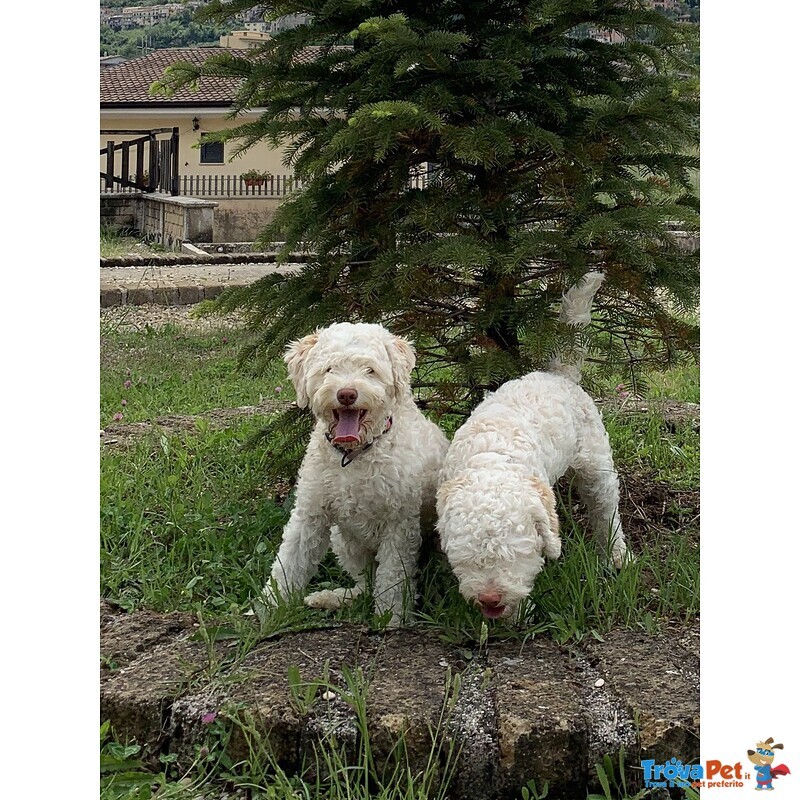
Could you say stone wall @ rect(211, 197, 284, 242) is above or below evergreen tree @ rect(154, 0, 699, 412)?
above

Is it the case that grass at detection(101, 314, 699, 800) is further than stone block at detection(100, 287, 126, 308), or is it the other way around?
stone block at detection(100, 287, 126, 308)

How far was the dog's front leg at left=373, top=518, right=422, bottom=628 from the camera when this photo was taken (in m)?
3.64

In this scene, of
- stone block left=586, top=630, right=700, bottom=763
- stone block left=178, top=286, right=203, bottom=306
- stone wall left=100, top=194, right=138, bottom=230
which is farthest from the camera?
stone wall left=100, top=194, right=138, bottom=230

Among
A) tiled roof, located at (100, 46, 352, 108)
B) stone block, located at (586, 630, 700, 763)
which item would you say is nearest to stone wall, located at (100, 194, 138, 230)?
tiled roof, located at (100, 46, 352, 108)

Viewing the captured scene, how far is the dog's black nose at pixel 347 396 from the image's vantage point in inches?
130

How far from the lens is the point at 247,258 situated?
1507 centimetres

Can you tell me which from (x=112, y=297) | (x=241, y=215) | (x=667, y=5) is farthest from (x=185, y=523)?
(x=241, y=215)

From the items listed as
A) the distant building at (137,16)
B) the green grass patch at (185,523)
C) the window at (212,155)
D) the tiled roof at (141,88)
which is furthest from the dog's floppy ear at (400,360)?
the window at (212,155)

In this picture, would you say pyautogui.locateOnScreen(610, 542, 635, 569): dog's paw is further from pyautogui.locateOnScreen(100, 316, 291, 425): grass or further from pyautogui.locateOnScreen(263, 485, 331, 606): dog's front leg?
pyautogui.locateOnScreen(100, 316, 291, 425): grass

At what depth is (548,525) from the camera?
3203 millimetres

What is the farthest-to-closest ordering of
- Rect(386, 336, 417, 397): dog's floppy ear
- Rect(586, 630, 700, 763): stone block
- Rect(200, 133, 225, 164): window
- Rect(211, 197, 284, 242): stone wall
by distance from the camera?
Rect(200, 133, 225, 164): window, Rect(211, 197, 284, 242): stone wall, Rect(386, 336, 417, 397): dog's floppy ear, Rect(586, 630, 700, 763): stone block

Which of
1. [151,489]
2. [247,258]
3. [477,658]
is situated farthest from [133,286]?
[477,658]

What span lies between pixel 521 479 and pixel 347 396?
63cm

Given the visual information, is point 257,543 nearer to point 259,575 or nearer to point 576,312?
point 259,575
